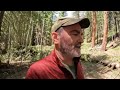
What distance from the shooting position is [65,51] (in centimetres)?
110

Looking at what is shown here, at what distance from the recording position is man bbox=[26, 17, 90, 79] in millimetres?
1042

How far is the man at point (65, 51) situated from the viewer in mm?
1042

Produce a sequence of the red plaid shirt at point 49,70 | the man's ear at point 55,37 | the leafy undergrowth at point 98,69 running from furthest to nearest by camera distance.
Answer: the leafy undergrowth at point 98,69 < the man's ear at point 55,37 < the red plaid shirt at point 49,70

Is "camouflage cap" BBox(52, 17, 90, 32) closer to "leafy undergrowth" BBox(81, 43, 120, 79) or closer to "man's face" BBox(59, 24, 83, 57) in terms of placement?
"man's face" BBox(59, 24, 83, 57)

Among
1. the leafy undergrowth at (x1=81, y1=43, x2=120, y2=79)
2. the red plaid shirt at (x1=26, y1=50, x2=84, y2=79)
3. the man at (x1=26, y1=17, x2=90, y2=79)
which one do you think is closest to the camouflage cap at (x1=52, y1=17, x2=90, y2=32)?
the man at (x1=26, y1=17, x2=90, y2=79)

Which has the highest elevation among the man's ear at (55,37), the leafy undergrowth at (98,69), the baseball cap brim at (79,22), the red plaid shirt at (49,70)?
the baseball cap brim at (79,22)

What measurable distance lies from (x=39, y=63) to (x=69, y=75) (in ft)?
0.47

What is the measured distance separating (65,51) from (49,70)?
0.13 meters

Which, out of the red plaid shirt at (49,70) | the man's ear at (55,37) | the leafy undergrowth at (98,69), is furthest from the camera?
the leafy undergrowth at (98,69)

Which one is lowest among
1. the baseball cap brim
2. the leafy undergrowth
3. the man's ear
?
the leafy undergrowth

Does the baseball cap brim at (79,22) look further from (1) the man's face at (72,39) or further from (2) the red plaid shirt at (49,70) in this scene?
(2) the red plaid shirt at (49,70)

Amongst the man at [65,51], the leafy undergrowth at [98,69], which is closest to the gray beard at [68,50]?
the man at [65,51]
